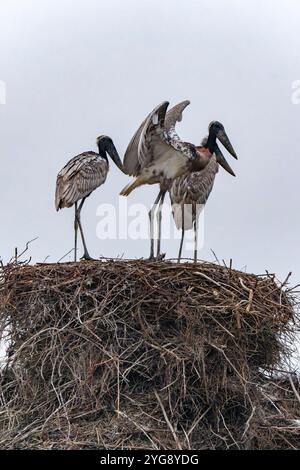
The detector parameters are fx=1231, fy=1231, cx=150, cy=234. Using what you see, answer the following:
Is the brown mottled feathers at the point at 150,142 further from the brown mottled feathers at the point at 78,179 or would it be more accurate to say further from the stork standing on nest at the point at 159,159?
the brown mottled feathers at the point at 78,179

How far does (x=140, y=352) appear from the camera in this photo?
12922 millimetres

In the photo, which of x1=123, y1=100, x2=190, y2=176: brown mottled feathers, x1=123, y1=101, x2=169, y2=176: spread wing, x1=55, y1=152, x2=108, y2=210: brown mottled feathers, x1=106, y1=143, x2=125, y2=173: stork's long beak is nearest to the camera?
x1=123, y1=101, x2=169, y2=176: spread wing

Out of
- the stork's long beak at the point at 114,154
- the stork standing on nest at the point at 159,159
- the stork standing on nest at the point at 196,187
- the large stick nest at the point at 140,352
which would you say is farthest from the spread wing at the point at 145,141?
the large stick nest at the point at 140,352

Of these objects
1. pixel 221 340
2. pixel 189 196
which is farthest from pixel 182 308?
pixel 189 196

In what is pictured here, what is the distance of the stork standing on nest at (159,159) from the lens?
1467cm

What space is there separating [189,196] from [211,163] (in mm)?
803

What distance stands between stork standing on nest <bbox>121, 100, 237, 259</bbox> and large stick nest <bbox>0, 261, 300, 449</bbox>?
1.95 metres

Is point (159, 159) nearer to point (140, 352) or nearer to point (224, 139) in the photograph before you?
point (224, 139)

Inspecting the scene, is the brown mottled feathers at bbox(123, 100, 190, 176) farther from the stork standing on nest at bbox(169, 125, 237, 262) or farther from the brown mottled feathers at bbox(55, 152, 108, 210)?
the stork standing on nest at bbox(169, 125, 237, 262)

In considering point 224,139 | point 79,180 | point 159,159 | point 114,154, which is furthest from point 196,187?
point 79,180

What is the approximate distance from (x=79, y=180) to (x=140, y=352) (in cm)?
316

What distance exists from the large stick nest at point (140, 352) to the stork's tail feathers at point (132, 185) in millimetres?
2336

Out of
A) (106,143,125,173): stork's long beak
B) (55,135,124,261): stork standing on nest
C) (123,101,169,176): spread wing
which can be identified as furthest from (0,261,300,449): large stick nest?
(106,143,125,173): stork's long beak

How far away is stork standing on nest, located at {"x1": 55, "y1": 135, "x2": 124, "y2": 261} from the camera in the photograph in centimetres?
1525
